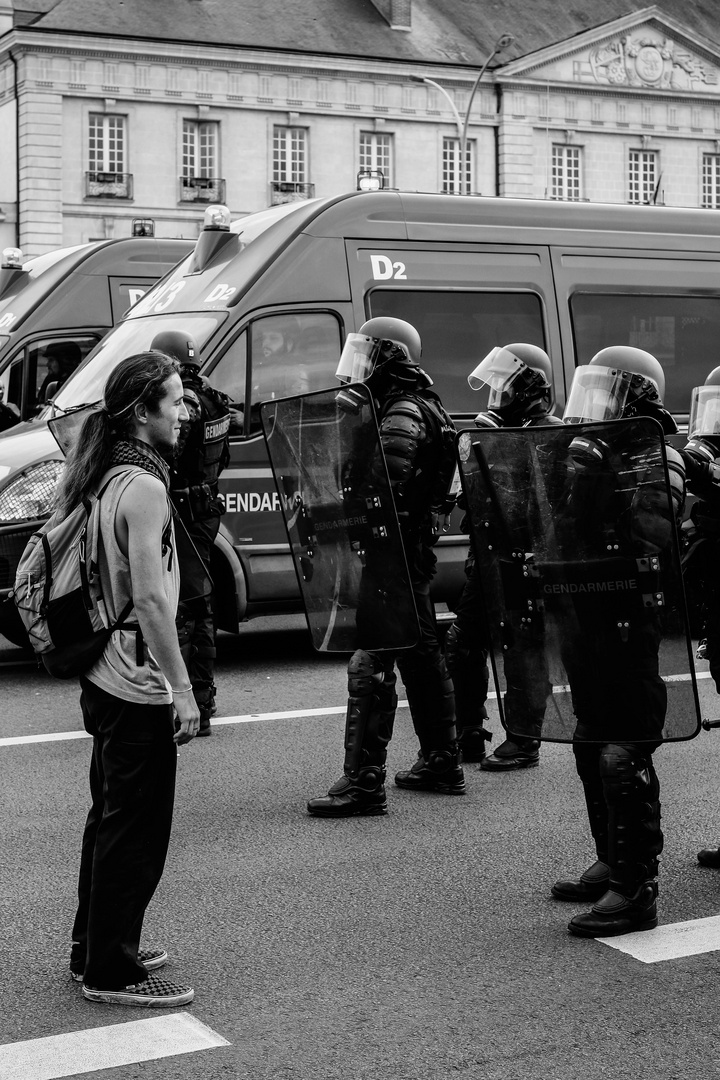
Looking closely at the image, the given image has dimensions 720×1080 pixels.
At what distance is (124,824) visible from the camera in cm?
380

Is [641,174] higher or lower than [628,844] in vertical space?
higher

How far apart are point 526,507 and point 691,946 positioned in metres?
1.31

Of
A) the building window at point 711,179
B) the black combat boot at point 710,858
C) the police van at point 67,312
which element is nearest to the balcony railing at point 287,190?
the building window at point 711,179

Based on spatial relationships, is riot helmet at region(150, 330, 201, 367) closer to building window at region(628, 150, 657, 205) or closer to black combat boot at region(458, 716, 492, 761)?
black combat boot at region(458, 716, 492, 761)

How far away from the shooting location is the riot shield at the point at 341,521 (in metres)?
5.50

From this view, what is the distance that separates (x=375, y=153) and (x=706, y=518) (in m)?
43.9

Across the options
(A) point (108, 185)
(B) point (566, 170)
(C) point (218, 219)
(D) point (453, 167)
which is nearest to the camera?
(C) point (218, 219)

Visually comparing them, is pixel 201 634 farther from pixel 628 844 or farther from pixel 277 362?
pixel 628 844

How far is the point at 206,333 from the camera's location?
28.2 ft

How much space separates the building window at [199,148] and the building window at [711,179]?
17.2 metres

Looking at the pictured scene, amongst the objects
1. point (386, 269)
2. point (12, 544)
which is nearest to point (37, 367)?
point (386, 269)

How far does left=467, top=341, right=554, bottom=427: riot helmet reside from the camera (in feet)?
20.5

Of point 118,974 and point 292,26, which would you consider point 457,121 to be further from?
point 118,974

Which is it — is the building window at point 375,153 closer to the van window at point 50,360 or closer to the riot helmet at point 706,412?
the van window at point 50,360
